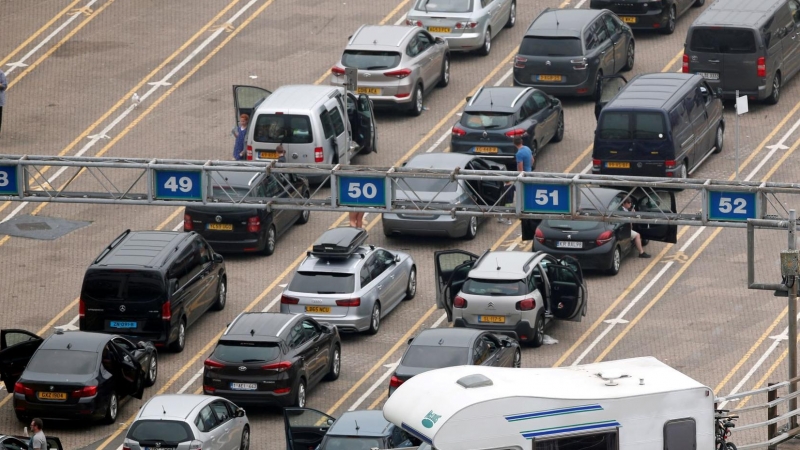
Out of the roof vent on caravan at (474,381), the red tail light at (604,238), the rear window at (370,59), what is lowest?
the red tail light at (604,238)

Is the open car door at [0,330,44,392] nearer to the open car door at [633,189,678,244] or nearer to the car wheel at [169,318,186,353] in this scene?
the car wheel at [169,318,186,353]

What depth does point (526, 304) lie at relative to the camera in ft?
114

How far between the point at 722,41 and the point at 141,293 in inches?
595

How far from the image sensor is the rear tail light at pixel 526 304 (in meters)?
34.8

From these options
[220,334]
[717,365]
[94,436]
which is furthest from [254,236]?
[717,365]

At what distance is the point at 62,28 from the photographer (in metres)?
48.8

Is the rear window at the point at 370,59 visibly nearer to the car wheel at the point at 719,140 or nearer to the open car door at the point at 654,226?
the car wheel at the point at 719,140

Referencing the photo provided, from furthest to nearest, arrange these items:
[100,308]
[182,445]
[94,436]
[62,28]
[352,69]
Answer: [62,28] < [352,69] < [100,308] < [94,436] < [182,445]

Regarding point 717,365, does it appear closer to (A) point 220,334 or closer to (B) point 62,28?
(A) point 220,334

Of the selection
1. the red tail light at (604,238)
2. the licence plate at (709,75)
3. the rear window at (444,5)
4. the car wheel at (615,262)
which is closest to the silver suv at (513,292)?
the red tail light at (604,238)

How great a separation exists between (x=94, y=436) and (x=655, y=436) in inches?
445

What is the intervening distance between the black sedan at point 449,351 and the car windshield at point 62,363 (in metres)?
4.84

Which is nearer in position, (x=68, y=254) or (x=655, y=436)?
(x=655, y=436)

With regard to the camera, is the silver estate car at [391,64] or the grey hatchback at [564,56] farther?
the grey hatchback at [564,56]
